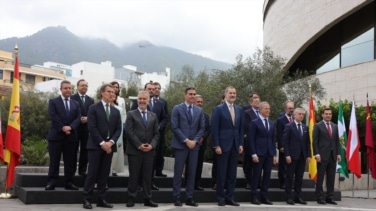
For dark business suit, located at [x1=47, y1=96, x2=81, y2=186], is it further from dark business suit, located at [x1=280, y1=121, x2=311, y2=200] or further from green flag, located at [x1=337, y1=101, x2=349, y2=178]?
green flag, located at [x1=337, y1=101, x2=349, y2=178]

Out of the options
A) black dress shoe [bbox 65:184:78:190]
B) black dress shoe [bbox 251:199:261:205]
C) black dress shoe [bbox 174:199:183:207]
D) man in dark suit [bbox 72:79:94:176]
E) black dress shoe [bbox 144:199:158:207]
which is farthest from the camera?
black dress shoe [bbox 251:199:261:205]

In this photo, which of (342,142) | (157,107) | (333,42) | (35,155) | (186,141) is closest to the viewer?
(186,141)

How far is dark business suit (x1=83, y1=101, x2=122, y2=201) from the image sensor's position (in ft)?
22.9

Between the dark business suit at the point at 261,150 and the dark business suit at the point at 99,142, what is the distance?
9.10 ft

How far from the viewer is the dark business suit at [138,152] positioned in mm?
7219

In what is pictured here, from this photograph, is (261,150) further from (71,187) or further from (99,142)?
(71,187)

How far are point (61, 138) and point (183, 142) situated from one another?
2169 millimetres

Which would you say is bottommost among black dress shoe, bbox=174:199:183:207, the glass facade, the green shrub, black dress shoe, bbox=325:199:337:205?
black dress shoe, bbox=174:199:183:207

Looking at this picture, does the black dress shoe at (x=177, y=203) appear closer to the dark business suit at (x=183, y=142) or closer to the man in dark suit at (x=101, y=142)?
the dark business suit at (x=183, y=142)

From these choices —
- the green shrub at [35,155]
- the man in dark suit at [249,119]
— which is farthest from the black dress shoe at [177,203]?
the green shrub at [35,155]

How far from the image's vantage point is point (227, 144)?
7934 mm

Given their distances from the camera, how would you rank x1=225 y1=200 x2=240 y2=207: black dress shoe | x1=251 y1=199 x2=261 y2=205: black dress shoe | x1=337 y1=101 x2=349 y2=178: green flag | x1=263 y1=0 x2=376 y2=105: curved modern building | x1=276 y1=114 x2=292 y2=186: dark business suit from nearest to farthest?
x1=225 y1=200 x2=240 y2=207: black dress shoe < x1=251 y1=199 x2=261 y2=205: black dress shoe < x1=276 y1=114 x2=292 y2=186: dark business suit < x1=337 y1=101 x2=349 y2=178: green flag < x1=263 y1=0 x2=376 y2=105: curved modern building

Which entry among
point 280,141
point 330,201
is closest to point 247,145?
point 280,141

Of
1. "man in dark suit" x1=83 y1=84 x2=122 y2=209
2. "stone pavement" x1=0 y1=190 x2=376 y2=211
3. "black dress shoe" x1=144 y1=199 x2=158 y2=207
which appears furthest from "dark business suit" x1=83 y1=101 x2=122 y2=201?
"black dress shoe" x1=144 y1=199 x2=158 y2=207
